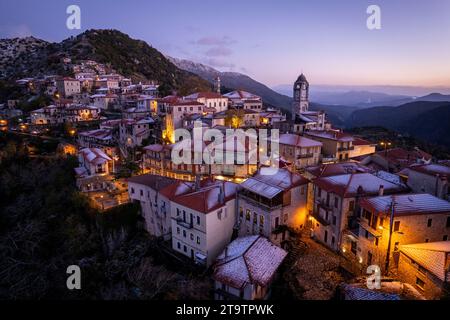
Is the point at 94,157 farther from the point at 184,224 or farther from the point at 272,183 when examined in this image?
the point at 272,183

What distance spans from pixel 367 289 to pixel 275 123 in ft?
141

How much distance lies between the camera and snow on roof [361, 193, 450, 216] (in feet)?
73.2

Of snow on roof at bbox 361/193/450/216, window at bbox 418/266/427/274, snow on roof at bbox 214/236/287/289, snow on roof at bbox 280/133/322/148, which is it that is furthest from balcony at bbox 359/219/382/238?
snow on roof at bbox 280/133/322/148

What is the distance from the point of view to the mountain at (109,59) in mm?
118125

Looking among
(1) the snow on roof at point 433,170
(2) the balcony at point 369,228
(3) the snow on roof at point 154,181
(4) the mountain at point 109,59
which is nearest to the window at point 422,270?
(2) the balcony at point 369,228

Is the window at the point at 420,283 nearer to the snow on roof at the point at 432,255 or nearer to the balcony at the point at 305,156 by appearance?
the snow on roof at the point at 432,255

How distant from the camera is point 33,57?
5512 inches

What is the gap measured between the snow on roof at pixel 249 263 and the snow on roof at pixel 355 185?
7.33 metres

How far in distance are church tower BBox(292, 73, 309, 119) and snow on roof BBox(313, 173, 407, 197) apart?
44.4 meters

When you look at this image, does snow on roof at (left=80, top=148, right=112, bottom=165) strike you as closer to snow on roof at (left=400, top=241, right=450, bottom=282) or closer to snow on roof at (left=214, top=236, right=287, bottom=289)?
snow on roof at (left=214, top=236, right=287, bottom=289)

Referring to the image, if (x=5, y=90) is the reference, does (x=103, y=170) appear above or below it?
below

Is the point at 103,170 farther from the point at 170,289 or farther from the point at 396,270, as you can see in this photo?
the point at 396,270

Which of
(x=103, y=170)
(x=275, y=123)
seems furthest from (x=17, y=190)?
(x=275, y=123)

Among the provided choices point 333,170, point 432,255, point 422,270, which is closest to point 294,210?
point 333,170
